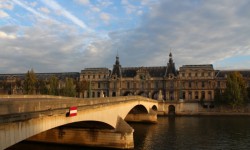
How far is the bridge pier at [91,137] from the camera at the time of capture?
44.4m

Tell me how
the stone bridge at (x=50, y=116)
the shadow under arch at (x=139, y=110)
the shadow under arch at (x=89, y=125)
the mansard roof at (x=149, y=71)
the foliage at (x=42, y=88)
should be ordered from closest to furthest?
the stone bridge at (x=50, y=116)
the shadow under arch at (x=89, y=125)
the shadow under arch at (x=139, y=110)
the foliage at (x=42, y=88)
the mansard roof at (x=149, y=71)

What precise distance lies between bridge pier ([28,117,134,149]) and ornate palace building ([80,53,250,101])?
3192 inches

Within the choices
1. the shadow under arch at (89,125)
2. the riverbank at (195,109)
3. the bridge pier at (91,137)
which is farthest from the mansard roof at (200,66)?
the shadow under arch at (89,125)

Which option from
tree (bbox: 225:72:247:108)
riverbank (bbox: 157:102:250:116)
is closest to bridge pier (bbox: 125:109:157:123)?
riverbank (bbox: 157:102:250:116)

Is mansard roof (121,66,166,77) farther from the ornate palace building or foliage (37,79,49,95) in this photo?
foliage (37,79,49,95)

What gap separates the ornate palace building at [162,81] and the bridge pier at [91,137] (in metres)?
81.1

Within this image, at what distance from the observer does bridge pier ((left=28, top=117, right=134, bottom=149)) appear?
1750 inches

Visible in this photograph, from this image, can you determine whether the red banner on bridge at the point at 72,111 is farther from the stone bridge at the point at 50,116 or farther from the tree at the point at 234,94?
the tree at the point at 234,94

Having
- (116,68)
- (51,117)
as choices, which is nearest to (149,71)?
(116,68)

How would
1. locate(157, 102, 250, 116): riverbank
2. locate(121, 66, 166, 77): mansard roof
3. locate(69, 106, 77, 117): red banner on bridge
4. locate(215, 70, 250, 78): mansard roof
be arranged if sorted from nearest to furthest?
locate(69, 106, 77, 117): red banner on bridge
locate(157, 102, 250, 116): riverbank
locate(215, 70, 250, 78): mansard roof
locate(121, 66, 166, 77): mansard roof

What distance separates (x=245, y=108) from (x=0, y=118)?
10759 cm

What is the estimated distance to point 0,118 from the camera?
1886 cm

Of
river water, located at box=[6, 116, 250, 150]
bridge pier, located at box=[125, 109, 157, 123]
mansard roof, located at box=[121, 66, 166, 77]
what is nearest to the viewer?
river water, located at box=[6, 116, 250, 150]

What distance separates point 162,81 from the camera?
137625 mm
